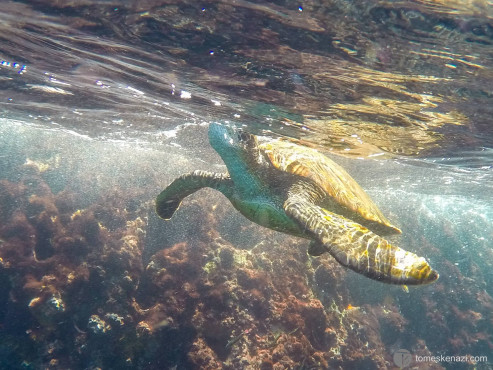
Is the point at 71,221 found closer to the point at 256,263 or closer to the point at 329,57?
the point at 256,263

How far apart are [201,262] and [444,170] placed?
48.6ft

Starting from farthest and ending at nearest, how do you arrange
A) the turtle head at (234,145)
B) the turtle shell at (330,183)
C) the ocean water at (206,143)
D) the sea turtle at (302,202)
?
the turtle shell at (330,183) < the turtle head at (234,145) < the ocean water at (206,143) < the sea turtle at (302,202)

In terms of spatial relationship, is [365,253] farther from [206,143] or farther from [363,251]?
[206,143]

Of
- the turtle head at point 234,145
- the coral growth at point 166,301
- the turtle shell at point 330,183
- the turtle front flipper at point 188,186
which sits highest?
the turtle head at point 234,145

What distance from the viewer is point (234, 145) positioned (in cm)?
589

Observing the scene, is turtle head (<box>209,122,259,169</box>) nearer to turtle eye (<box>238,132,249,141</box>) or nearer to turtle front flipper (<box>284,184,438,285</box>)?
turtle eye (<box>238,132,249,141</box>)

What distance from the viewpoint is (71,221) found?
1285 cm

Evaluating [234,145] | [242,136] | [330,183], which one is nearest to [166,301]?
[234,145]

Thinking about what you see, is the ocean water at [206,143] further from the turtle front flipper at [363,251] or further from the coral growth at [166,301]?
the turtle front flipper at [363,251]

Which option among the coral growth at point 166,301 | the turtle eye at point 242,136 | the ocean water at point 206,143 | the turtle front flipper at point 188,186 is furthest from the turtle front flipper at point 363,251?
the coral growth at point 166,301

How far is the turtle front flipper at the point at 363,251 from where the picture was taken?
3.42 meters

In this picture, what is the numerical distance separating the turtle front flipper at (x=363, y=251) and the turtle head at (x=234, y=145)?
1710 millimetres

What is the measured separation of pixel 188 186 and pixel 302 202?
3.29 metres

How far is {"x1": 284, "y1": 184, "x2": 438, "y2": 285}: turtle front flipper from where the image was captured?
11.2 feet
